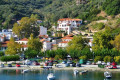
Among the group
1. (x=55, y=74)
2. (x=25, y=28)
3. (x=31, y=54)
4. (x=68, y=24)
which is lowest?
(x=55, y=74)

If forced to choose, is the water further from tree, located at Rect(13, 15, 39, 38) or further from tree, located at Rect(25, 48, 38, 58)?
tree, located at Rect(13, 15, 39, 38)

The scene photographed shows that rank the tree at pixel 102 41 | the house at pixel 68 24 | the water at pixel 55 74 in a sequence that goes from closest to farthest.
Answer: the water at pixel 55 74
the tree at pixel 102 41
the house at pixel 68 24

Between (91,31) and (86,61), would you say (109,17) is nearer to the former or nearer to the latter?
(91,31)

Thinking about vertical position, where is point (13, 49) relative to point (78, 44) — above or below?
below

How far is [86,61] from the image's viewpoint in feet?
311

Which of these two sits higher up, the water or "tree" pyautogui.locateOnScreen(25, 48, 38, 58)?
"tree" pyautogui.locateOnScreen(25, 48, 38, 58)

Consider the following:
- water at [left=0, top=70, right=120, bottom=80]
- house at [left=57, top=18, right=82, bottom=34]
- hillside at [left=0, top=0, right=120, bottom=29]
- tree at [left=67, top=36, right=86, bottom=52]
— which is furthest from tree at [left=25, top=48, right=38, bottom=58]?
hillside at [left=0, top=0, right=120, bottom=29]

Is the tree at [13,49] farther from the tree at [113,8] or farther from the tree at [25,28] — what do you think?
the tree at [113,8]

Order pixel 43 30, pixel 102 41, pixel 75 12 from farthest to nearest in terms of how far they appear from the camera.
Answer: pixel 75 12
pixel 43 30
pixel 102 41

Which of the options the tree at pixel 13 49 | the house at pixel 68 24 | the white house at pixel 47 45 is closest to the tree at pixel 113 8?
the house at pixel 68 24

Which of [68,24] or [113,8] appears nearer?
[68,24]

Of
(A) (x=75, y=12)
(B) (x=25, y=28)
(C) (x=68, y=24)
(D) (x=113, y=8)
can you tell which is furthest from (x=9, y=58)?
(A) (x=75, y=12)

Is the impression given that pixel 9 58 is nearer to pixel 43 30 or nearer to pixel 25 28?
pixel 25 28

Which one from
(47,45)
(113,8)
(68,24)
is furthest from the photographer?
(113,8)
